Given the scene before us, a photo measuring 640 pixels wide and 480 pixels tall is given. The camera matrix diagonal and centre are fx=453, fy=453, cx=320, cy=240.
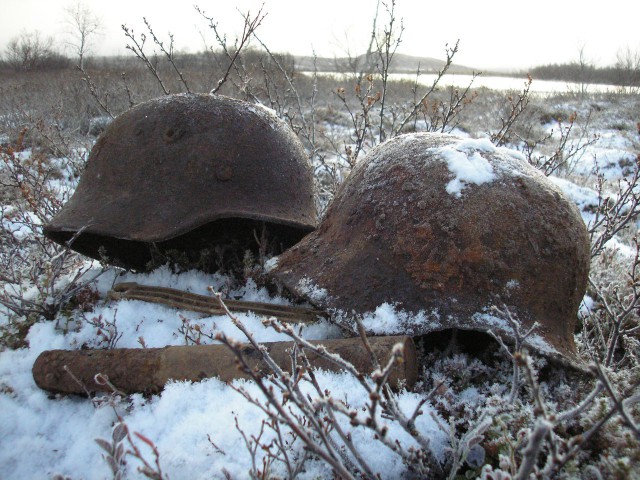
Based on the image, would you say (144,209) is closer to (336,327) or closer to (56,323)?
(56,323)

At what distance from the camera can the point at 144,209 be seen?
8.07 ft

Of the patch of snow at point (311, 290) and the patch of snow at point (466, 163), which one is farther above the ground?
the patch of snow at point (466, 163)

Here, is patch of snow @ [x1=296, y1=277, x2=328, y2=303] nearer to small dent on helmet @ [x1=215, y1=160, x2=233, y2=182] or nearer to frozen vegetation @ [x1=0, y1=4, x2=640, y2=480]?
frozen vegetation @ [x1=0, y1=4, x2=640, y2=480]

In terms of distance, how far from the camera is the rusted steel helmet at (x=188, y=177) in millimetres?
2449

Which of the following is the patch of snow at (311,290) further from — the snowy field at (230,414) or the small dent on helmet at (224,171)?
the small dent on helmet at (224,171)

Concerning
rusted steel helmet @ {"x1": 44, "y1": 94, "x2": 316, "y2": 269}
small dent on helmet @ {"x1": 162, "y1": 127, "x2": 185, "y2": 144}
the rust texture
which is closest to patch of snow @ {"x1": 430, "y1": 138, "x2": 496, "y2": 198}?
the rust texture

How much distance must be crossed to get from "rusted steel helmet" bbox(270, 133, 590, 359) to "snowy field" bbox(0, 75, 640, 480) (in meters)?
0.08

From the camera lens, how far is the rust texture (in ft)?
6.01

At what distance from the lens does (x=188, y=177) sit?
251 cm

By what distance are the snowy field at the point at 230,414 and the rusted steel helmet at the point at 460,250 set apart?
0.08 m

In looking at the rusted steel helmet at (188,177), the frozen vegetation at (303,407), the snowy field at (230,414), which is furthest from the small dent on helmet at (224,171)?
the snowy field at (230,414)

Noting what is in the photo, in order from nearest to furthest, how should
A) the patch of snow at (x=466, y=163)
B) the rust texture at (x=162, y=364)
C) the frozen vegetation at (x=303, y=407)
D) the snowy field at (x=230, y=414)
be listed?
the frozen vegetation at (x=303, y=407) → the snowy field at (x=230, y=414) → the rust texture at (x=162, y=364) → the patch of snow at (x=466, y=163)

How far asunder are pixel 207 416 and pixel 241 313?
2.21 ft

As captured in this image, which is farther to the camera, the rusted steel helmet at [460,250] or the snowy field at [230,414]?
the rusted steel helmet at [460,250]
